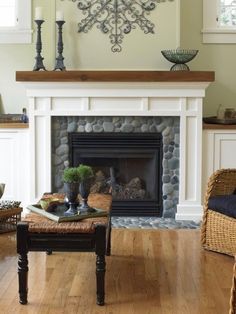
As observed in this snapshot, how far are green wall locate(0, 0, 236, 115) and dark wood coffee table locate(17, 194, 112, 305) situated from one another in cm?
256

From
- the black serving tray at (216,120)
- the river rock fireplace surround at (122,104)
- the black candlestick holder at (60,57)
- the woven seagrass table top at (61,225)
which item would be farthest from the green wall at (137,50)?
the woven seagrass table top at (61,225)

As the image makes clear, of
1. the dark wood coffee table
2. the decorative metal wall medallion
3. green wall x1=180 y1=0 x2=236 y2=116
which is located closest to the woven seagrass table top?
the dark wood coffee table

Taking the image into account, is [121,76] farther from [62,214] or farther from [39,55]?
[62,214]

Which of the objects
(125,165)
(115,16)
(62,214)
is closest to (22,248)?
(62,214)

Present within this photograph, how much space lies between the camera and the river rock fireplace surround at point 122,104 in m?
4.91

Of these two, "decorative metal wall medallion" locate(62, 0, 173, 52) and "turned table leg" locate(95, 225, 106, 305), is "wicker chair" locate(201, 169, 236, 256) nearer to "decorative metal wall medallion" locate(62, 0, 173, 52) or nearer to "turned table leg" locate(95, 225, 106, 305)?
"turned table leg" locate(95, 225, 106, 305)

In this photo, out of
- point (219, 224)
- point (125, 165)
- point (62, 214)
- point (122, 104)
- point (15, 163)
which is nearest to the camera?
point (62, 214)

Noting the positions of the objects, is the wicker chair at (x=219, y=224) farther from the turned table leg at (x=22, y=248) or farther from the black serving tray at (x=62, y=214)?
the turned table leg at (x=22, y=248)

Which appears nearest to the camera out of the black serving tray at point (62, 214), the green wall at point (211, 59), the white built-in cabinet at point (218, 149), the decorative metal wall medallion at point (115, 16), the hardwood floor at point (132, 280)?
the hardwood floor at point (132, 280)

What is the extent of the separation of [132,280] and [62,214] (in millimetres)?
633

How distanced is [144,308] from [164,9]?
3118mm

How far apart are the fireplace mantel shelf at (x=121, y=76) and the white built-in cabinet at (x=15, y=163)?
0.54 meters

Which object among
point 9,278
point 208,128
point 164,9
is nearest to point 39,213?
point 9,278

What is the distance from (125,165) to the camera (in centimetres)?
534
